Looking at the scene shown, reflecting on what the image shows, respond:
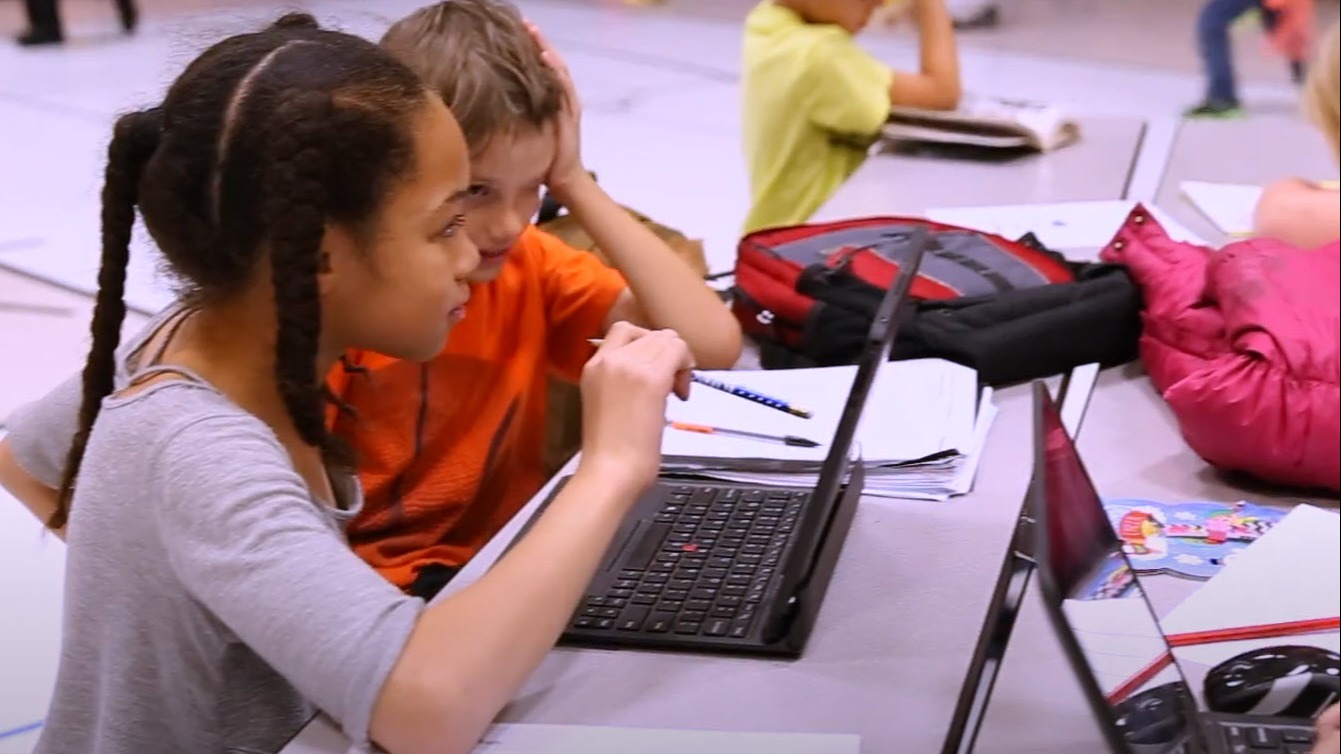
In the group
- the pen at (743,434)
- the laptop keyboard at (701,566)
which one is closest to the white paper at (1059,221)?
the pen at (743,434)

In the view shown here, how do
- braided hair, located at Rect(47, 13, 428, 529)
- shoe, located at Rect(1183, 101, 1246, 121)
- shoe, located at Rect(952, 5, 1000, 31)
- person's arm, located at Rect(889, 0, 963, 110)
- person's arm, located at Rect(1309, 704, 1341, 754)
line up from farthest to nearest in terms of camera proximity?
shoe, located at Rect(952, 5, 1000, 31), shoe, located at Rect(1183, 101, 1246, 121), person's arm, located at Rect(889, 0, 963, 110), braided hair, located at Rect(47, 13, 428, 529), person's arm, located at Rect(1309, 704, 1341, 754)

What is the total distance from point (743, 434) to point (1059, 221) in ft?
2.80

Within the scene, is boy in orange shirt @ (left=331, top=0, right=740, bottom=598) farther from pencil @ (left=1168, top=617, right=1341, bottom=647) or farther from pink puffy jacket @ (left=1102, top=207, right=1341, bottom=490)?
pencil @ (left=1168, top=617, right=1341, bottom=647)

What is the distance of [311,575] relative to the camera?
0.91 m

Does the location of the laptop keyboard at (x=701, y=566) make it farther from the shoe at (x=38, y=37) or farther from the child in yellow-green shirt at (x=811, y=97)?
the shoe at (x=38, y=37)

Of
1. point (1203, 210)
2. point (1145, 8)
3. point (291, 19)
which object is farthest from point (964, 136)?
point (1145, 8)

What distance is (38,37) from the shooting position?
609 cm

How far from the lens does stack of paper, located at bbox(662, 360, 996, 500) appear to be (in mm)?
1344

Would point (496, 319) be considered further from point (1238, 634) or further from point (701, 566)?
point (1238, 634)

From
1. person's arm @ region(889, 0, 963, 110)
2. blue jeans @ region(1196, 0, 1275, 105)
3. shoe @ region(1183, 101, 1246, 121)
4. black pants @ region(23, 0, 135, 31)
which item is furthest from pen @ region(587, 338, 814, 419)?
black pants @ region(23, 0, 135, 31)

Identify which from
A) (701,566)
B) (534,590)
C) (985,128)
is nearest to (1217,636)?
(701,566)

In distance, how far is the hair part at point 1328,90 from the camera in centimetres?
110

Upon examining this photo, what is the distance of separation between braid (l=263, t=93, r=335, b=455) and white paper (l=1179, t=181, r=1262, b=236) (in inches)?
53.5

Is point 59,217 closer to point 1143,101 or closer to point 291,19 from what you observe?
point 291,19
